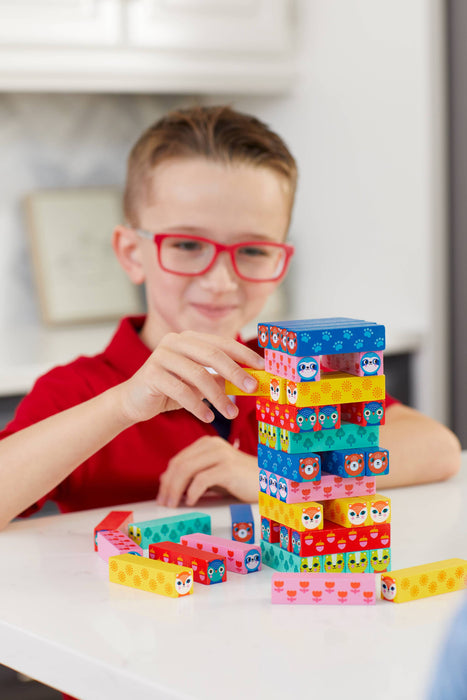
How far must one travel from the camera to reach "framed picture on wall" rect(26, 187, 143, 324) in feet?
8.01

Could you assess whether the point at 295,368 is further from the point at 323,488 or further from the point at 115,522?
the point at 115,522

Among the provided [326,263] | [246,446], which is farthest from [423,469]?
[326,263]

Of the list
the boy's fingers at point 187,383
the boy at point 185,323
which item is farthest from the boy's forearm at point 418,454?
the boy's fingers at point 187,383

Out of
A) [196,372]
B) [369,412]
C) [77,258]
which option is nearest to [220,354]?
[196,372]

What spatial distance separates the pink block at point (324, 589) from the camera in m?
0.73

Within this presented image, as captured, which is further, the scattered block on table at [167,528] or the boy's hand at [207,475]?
the boy's hand at [207,475]

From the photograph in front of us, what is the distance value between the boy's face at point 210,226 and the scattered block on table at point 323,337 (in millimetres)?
573

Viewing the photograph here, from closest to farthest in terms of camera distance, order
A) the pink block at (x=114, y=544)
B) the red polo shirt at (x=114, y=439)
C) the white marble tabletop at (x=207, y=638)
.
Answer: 1. the white marble tabletop at (x=207, y=638)
2. the pink block at (x=114, y=544)
3. the red polo shirt at (x=114, y=439)

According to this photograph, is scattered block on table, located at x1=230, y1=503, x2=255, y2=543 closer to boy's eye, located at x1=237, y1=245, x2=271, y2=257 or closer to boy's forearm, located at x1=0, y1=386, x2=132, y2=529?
boy's forearm, located at x1=0, y1=386, x2=132, y2=529

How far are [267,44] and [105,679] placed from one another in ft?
6.63

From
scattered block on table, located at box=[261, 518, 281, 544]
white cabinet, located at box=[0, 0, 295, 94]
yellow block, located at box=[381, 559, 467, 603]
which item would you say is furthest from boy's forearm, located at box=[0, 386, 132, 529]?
white cabinet, located at box=[0, 0, 295, 94]

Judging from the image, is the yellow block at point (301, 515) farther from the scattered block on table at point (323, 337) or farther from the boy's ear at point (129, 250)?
the boy's ear at point (129, 250)

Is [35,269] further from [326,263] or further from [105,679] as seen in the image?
[105,679]

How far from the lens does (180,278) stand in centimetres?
139
